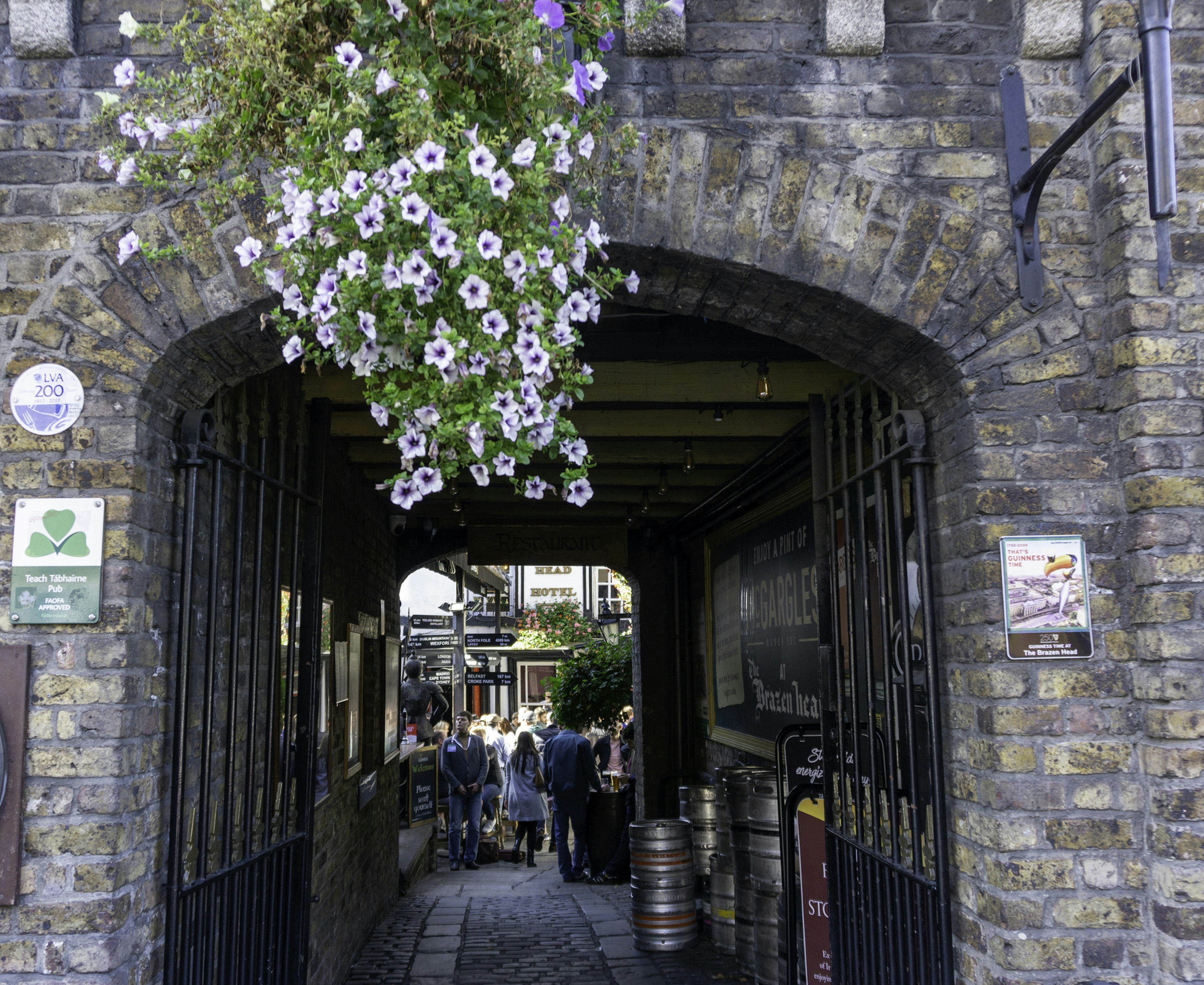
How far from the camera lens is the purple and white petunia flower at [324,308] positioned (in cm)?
240

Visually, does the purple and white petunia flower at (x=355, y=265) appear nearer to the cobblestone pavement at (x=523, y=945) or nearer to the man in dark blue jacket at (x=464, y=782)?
the cobblestone pavement at (x=523, y=945)

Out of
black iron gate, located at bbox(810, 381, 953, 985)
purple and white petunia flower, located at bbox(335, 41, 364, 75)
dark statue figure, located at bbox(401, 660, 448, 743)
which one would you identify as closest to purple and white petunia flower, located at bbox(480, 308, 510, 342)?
purple and white petunia flower, located at bbox(335, 41, 364, 75)

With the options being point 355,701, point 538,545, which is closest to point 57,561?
point 355,701

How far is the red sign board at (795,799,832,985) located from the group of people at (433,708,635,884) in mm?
4974

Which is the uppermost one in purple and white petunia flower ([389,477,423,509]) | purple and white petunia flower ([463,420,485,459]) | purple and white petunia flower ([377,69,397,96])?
purple and white petunia flower ([377,69,397,96])

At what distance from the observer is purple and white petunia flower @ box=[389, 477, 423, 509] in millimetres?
2455

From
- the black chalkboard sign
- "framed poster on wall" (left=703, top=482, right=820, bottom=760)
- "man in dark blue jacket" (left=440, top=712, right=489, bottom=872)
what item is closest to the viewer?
"framed poster on wall" (left=703, top=482, right=820, bottom=760)

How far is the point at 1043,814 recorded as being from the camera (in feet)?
9.51

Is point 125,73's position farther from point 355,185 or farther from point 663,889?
point 663,889

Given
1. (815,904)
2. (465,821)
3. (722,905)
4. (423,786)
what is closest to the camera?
(815,904)

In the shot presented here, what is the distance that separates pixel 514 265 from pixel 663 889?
5.43 m

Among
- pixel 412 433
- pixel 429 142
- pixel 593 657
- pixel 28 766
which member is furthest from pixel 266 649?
pixel 593 657

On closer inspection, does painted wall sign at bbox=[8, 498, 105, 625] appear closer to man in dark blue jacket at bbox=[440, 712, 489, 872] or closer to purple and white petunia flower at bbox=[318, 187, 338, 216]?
purple and white petunia flower at bbox=[318, 187, 338, 216]

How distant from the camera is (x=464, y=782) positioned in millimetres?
10672
